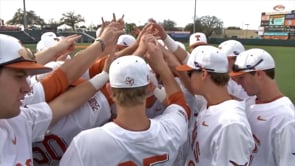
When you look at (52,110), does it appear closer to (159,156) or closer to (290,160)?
(159,156)

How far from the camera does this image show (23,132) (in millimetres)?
2232

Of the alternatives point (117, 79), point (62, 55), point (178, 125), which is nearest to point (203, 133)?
point (178, 125)

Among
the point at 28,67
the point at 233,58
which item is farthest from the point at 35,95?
the point at 233,58

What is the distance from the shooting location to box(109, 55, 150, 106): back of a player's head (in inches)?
89.0

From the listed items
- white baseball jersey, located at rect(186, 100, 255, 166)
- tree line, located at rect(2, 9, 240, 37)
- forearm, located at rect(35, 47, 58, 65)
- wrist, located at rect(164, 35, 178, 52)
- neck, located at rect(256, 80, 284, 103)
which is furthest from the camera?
tree line, located at rect(2, 9, 240, 37)

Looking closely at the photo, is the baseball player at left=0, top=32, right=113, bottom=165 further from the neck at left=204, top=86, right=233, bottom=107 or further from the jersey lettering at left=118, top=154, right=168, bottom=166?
the neck at left=204, top=86, right=233, bottom=107

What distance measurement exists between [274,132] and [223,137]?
0.54 metres

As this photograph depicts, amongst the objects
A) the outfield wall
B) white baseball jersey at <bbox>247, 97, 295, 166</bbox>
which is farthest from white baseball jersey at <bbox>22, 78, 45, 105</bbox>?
the outfield wall

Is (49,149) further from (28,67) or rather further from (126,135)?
(28,67)

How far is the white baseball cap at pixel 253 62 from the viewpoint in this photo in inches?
118

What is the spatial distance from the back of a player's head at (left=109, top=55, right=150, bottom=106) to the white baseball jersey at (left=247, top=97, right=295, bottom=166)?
111 centimetres

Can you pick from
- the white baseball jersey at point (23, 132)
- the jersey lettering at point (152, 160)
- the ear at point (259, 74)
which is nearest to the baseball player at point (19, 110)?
the white baseball jersey at point (23, 132)

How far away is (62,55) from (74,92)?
3.26 feet

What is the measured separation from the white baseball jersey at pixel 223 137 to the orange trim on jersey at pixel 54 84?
107 cm
